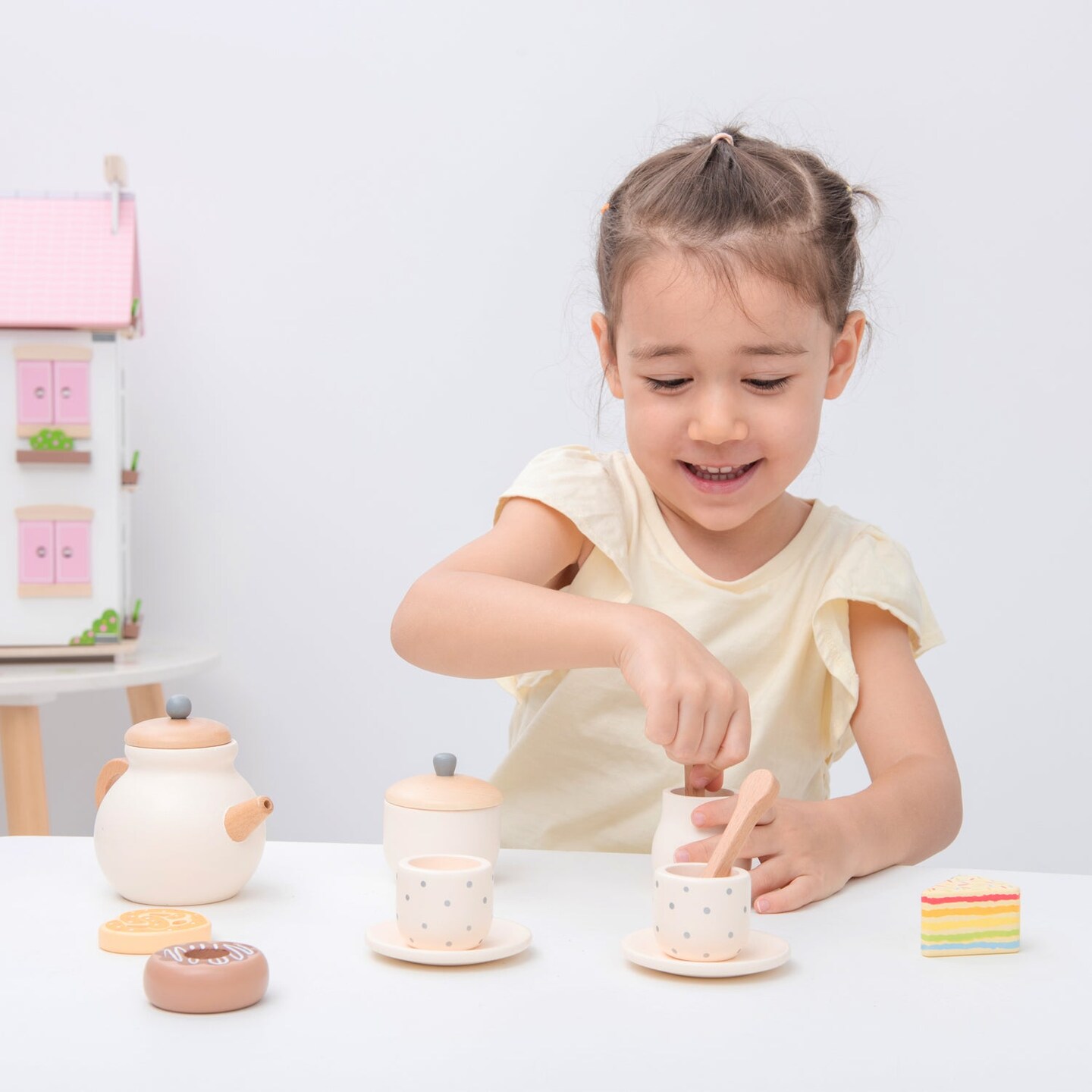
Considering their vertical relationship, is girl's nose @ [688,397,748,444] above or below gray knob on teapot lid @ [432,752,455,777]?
above

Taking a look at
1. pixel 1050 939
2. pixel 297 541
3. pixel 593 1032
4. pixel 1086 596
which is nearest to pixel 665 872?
pixel 593 1032

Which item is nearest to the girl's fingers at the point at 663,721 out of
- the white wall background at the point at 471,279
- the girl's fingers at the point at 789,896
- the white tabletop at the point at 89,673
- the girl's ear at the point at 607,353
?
the girl's fingers at the point at 789,896

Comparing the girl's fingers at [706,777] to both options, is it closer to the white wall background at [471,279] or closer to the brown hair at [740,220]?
the brown hair at [740,220]

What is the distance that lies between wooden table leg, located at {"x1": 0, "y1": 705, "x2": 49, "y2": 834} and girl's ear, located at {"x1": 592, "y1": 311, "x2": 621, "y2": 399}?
81cm

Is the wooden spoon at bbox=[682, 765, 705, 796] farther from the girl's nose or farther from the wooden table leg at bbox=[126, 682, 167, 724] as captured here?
the wooden table leg at bbox=[126, 682, 167, 724]

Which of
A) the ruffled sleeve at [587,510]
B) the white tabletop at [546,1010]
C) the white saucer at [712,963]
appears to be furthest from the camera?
the ruffled sleeve at [587,510]

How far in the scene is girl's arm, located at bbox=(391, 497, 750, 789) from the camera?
74cm

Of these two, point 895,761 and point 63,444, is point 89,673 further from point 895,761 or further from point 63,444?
point 895,761

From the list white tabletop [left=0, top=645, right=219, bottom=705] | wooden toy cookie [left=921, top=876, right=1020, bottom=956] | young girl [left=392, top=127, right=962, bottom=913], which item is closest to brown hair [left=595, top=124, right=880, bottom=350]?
young girl [left=392, top=127, right=962, bottom=913]

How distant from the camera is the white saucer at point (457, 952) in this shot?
2.00ft

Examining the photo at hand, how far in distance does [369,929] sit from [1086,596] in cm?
162

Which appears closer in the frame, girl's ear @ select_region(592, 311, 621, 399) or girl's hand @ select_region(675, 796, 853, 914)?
girl's hand @ select_region(675, 796, 853, 914)

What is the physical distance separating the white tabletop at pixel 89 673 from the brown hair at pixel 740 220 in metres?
0.75

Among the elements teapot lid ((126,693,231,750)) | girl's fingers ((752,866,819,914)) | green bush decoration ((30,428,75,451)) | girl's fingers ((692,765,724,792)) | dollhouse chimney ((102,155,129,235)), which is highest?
dollhouse chimney ((102,155,129,235))
